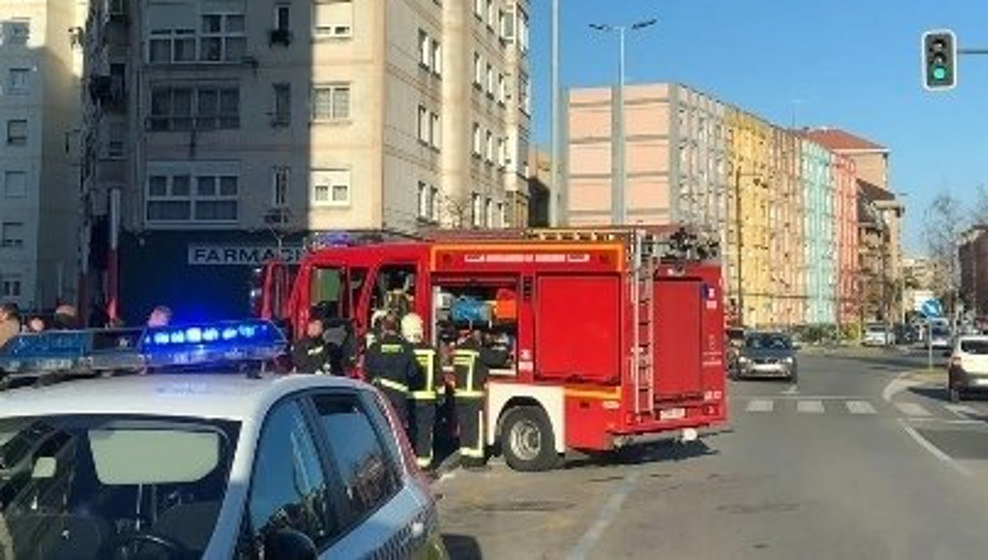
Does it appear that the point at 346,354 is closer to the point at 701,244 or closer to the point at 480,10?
the point at 701,244

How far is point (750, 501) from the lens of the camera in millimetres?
12531

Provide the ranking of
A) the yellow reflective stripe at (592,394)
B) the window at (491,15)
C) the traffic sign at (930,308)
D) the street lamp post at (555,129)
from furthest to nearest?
the window at (491,15)
the traffic sign at (930,308)
the street lamp post at (555,129)
the yellow reflective stripe at (592,394)

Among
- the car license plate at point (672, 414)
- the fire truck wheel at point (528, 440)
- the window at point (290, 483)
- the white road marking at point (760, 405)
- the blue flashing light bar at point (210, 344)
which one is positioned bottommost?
the white road marking at point (760, 405)

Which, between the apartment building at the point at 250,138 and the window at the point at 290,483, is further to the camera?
the apartment building at the point at 250,138

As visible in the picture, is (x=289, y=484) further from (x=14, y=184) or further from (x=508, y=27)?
(x=14, y=184)

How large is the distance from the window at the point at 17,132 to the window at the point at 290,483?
7223cm

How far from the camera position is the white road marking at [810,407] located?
2591 centimetres

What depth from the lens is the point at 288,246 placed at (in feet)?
135

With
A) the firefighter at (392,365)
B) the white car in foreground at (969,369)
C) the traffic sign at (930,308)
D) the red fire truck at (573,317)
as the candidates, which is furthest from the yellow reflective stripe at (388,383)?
the traffic sign at (930,308)

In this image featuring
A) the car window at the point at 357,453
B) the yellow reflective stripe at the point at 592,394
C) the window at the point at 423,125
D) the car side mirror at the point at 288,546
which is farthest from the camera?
the window at the point at 423,125

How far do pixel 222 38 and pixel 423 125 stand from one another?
735cm

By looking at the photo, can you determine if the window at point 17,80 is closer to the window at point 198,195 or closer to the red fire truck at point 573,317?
the window at point 198,195

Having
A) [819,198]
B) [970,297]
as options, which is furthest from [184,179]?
[819,198]

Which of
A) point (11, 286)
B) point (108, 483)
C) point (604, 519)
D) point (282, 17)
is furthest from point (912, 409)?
point (11, 286)
